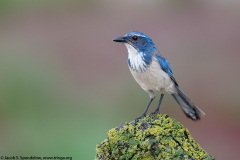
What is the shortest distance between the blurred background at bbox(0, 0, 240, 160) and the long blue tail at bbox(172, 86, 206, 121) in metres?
4.51

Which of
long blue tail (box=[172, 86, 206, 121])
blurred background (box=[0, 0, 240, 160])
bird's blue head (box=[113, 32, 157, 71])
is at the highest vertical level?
blurred background (box=[0, 0, 240, 160])

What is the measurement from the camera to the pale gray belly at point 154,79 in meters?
6.75

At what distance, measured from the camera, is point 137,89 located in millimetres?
15227

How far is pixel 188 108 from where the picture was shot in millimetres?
6676

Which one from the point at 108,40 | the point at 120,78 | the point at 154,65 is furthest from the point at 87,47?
the point at 154,65

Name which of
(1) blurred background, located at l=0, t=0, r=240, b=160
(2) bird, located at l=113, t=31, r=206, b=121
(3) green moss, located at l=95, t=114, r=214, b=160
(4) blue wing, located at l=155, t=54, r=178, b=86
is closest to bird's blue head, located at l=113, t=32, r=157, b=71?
(2) bird, located at l=113, t=31, r=206, b=121

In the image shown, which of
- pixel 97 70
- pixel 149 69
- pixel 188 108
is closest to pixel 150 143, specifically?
pixel 188 108

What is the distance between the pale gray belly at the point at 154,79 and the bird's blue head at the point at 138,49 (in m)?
0.06

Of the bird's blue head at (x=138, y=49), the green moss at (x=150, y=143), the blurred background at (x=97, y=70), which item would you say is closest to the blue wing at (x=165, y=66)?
the bird's blue head at (x=138, y=49)

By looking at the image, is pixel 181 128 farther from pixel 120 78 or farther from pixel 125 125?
pixel 120 78

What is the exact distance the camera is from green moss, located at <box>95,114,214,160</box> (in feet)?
16.0

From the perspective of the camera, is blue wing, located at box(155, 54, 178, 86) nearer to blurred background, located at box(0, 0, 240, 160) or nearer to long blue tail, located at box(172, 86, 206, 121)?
long blue tail, located at box(172, 86, 206, 121)

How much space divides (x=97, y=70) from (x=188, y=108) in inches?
465

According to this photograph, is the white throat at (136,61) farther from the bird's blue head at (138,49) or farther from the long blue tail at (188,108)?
the long blue tail at (188,108)
